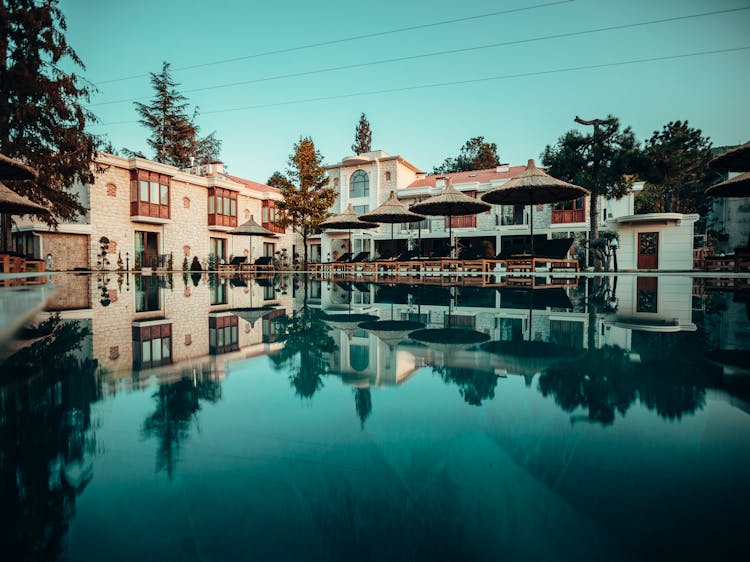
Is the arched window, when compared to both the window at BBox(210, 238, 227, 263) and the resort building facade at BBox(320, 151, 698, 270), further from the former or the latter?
the window at BBox(210, 238, 227, 263)

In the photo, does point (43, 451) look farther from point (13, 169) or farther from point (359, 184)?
point (359, 184)

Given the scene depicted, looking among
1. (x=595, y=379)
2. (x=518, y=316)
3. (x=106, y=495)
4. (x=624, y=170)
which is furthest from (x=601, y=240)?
(x=106, y=495)

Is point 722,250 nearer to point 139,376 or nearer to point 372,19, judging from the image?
point 372,19

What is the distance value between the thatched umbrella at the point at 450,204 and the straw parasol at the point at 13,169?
10814 mm

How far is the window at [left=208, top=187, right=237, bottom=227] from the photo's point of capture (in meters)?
26.8

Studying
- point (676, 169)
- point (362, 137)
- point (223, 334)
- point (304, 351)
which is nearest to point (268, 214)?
point (362, 137)

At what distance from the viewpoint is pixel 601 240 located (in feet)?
60.5

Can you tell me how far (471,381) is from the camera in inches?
71.6

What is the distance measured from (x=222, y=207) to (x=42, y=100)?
13.3 m

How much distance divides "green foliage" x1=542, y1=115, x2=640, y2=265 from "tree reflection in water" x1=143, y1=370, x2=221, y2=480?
21000 millimetres

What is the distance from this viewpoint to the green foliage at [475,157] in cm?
4191

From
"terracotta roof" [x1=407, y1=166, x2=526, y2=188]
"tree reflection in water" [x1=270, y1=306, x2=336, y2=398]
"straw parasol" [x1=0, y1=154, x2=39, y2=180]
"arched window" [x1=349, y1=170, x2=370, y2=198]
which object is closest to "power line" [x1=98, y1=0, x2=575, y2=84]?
"terracotta roof" [x1=407, y1=166, x2=526, y2=188]

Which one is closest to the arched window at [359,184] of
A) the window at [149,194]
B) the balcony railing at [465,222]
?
the balcony railing at [465,222]

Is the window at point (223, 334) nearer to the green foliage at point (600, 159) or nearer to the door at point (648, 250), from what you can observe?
the green foliage at point (600, 159)
